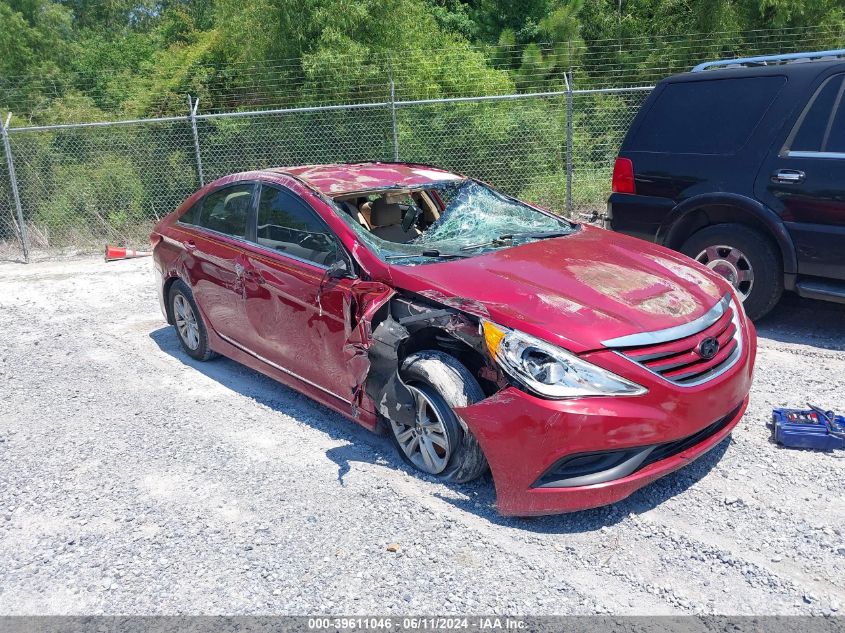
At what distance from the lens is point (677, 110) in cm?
620

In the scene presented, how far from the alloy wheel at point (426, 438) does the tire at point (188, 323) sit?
2447 millimetres

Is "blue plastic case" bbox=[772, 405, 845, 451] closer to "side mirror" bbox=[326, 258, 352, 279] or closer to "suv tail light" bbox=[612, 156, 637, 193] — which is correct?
"side mirror" bbox=[326, 258, 352, 279]

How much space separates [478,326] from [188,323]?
3.26 m

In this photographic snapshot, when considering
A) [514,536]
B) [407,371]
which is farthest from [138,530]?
[514,536]

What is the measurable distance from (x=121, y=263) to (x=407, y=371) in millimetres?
8247

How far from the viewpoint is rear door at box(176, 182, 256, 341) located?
5.13 metres

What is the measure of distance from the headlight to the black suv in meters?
3.07

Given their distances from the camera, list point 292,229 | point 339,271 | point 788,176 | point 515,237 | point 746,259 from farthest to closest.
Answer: point 746,259, point 788,176, point 292,229, point 515,237, point 339,271

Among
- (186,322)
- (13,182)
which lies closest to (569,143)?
(186,322)

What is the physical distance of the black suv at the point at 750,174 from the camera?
5438mm

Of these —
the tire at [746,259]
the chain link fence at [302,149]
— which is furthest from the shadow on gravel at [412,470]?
the chain link fence at [302,149]

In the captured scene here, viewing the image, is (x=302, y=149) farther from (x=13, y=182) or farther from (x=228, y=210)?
(x=228, y=210)

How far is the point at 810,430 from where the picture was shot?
13.2ft

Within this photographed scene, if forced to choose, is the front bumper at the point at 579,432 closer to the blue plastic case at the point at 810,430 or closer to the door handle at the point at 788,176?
the blue plastic case at the point at 810,430
